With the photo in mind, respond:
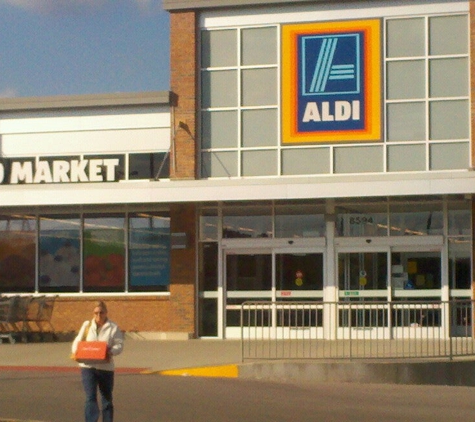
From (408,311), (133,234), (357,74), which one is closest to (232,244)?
(133,234)

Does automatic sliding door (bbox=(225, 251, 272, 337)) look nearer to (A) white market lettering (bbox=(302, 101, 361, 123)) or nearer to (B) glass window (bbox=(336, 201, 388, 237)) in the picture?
(B) glass window (bbox=(336, 201, 388, 237))

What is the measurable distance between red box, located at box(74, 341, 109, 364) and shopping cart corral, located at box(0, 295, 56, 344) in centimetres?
1353

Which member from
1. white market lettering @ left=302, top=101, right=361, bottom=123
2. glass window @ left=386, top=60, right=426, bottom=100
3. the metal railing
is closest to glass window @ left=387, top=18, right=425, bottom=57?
glass window @ left=386, top=60, right=426, bottom=100

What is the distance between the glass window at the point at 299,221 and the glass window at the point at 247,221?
225 millimetres

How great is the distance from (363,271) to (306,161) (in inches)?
108

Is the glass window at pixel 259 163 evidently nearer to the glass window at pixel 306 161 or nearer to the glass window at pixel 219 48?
the glass window at pixel 306 161

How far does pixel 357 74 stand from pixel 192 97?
3685 mm

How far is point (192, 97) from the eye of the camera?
25516mm

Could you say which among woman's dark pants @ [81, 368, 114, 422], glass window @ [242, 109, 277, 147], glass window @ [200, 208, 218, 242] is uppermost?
glass window @ [242, 109, 277, 147]

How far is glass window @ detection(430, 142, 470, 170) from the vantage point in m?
24.5

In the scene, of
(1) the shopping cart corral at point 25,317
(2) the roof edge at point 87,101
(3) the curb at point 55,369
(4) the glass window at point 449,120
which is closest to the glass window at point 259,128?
(2) the roof edge at point 87,101

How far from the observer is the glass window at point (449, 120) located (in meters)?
24.6

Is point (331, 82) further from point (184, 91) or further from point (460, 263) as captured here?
point (460, 263)

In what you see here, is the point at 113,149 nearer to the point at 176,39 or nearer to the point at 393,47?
the point at 176,39
